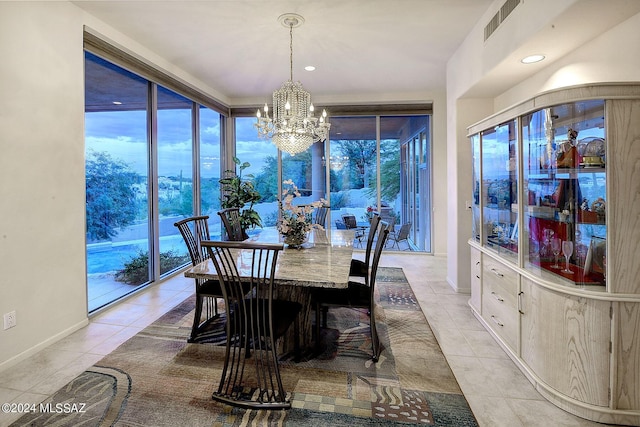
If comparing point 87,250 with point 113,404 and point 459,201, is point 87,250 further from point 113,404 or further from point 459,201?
point 459,201

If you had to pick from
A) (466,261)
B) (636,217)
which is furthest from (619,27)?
(466,261)

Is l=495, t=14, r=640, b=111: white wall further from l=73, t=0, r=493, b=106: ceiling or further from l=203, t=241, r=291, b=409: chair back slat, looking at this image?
l=203, t=241, r=291, b=409: chair back slat

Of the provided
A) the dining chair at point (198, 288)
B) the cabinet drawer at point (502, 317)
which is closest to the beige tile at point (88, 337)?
the dining chair at point (198, 288)

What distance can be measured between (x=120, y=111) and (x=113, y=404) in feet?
10.2

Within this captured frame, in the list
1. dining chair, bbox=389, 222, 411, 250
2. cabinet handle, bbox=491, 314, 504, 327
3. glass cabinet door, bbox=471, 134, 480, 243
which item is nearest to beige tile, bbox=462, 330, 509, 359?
cabinet handle, bbox=491, 314, 504, 327

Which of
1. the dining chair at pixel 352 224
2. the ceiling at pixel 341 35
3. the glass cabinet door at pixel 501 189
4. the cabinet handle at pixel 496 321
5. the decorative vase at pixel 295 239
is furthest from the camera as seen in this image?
the dining chair at pixel 352 224

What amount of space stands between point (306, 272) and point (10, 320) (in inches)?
88.6

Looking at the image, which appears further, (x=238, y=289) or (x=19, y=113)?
(x=19, y=113)

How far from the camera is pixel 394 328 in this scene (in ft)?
9.52

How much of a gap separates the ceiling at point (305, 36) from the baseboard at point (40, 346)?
295cm

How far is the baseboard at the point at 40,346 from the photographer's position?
2277mm

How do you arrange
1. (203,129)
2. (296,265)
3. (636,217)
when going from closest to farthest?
(636,217)
(296,265)
(203,129)

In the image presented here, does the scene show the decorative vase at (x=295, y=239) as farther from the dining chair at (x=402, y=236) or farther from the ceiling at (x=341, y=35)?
the dining chair at (x=402, y=236)

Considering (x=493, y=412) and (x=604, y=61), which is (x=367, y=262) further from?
(x=604, y=61)
